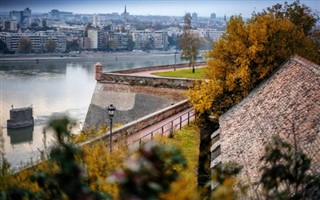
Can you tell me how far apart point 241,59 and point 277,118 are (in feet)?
27.1

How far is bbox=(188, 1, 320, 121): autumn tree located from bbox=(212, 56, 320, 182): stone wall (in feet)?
8.80

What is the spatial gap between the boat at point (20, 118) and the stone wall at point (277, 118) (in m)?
33.8

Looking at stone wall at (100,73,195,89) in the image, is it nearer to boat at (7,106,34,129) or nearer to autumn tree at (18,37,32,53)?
boat at (7,106,34,129)

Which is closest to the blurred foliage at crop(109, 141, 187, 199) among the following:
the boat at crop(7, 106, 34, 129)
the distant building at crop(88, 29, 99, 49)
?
the boat at crop(7, 106, 34, 129)

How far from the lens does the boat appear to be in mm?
47625

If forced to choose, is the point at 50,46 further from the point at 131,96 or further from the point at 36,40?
the point at 131,96

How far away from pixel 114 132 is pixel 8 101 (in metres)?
44.6

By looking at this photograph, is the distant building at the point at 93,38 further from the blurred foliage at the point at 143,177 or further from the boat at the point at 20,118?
the blurred foliage at the point at 143,177

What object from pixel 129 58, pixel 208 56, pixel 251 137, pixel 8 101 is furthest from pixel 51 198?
pixel 129 58

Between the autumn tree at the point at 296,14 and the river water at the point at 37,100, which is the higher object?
the autumn tree at the point at 296,14

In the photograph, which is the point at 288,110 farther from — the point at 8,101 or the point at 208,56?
the point at 8,101

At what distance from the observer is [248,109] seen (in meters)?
16.7

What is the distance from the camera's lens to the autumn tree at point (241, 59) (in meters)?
21.4

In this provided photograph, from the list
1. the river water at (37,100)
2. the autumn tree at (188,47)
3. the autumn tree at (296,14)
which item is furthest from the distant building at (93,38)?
the autumn tree at (296,14)
